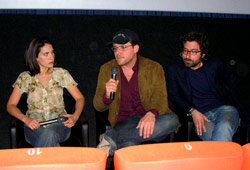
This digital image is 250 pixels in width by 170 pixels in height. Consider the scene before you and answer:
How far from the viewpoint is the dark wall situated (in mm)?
2645

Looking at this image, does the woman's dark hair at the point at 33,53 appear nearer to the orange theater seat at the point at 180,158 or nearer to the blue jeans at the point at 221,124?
the orange theater seat at the point at 180,158

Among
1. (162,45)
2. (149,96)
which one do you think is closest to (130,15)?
(162,45)

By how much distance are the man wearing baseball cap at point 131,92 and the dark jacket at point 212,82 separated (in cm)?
18

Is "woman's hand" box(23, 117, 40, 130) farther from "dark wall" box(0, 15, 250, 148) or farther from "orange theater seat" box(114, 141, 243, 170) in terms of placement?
"orange theater seat" box(114, 141, 243, 170)

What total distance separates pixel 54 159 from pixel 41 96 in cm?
142

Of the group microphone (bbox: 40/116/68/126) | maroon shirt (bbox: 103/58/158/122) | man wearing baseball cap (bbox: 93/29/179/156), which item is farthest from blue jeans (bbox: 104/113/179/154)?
microphone (bbox: 40/116/68/126)

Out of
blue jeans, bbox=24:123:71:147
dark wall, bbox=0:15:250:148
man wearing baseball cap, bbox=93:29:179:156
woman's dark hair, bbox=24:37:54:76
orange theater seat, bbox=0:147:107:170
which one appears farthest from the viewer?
dark wall, bbox=0:15:250:148

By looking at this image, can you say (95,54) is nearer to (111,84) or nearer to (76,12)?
(76,12)

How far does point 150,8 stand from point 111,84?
1227 mm

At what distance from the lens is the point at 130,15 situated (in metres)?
2.75

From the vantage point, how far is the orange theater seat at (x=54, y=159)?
2.86 ft

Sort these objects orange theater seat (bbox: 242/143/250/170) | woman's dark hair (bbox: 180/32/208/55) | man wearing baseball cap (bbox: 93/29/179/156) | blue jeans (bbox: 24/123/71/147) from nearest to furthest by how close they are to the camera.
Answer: orange theater seat (bbox: 242/143/250/170) < blue jeans (bbox: 24/123/71/147) < man wearing baseball cap (bbox: 93/29/179/156) < woman's dark hair (bbox: 180/32/208/55)

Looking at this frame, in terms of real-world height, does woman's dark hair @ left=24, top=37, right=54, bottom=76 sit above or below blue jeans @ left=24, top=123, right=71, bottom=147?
above

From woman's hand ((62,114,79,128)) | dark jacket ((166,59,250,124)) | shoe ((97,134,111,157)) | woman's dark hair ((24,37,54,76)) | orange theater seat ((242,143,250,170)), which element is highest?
woman's dark hair ((24,37,54,76))
